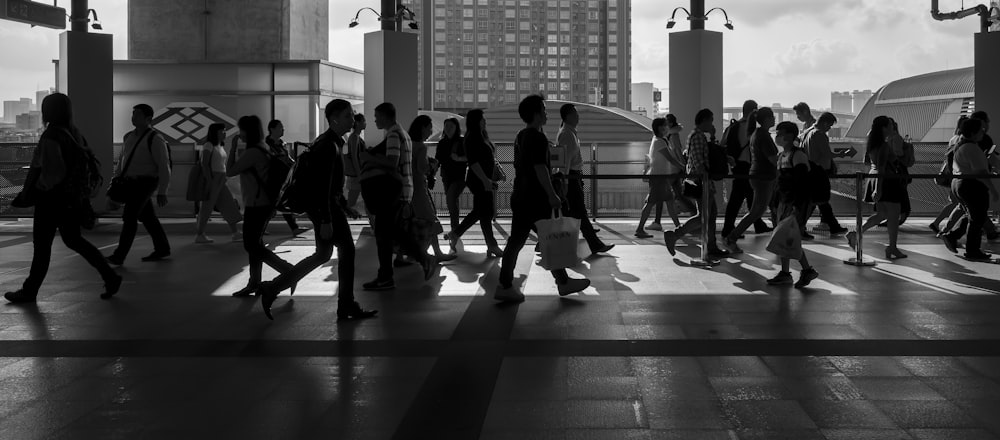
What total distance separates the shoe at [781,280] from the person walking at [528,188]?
86.5 inches

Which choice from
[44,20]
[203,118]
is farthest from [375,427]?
[203,118]

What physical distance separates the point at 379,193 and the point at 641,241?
5495mm

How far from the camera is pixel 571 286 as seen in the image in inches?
343

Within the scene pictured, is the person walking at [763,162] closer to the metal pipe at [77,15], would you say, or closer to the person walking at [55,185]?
the person walking at [55,185]

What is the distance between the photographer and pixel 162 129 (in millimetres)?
24469

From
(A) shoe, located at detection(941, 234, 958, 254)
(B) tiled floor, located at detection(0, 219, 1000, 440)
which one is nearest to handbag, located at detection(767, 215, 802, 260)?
(B) tiled floor, located at detection(0, 219, 1000, 440)

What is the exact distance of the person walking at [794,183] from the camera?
9312 millimetres

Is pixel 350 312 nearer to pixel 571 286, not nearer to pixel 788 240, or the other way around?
pixel 571 286

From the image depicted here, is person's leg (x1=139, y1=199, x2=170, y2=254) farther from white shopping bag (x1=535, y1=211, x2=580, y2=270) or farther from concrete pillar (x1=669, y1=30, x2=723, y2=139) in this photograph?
concrete pillar (x1=669, y1=30, x2=723, y2=139)

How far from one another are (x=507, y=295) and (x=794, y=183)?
2664 mm

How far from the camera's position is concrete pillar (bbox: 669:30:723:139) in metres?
18.9

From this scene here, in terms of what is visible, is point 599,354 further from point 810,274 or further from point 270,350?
point 810,274

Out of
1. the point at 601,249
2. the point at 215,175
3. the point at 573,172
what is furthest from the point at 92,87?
the point at 601,249

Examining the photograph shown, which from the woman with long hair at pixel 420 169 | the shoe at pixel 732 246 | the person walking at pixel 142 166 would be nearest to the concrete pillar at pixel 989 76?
the shoe at pixel 732 246
